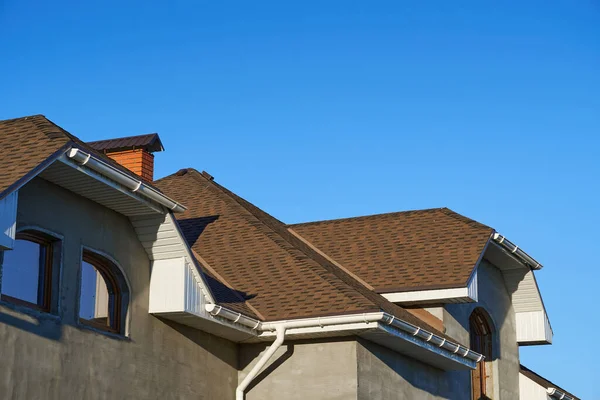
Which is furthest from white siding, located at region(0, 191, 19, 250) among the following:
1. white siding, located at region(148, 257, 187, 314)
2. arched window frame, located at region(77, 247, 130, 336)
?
white siding, located at region(148, 257, 187, 314)

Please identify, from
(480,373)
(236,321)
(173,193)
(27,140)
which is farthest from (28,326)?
(480,373)

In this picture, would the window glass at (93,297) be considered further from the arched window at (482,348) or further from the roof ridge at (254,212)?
the arched window at (482,348)

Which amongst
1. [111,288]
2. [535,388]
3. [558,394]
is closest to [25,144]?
[111,288]

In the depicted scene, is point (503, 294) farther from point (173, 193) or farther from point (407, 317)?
point (173, 193)

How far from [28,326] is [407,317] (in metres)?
7.62

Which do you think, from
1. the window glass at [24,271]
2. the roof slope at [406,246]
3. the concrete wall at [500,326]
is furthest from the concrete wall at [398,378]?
the window glass at [24,271]

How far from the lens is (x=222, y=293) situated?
54.7 feet

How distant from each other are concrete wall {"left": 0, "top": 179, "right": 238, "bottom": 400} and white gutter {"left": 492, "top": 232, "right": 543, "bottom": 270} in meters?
6.96

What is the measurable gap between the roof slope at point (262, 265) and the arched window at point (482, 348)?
12.0 ft

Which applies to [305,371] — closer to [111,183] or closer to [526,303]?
[111,183]

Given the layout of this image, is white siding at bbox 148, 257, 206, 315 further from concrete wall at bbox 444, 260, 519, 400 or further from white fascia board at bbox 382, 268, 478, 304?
concrete wall at bbox 444, 260, 519, 400

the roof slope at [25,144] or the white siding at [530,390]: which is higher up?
the roof slope at [25,144]

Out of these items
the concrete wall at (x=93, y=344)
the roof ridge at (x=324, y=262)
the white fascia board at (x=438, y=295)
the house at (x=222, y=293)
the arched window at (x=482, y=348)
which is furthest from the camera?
the arched window at (x=482, y=348)

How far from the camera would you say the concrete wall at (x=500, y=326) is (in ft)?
71.6
